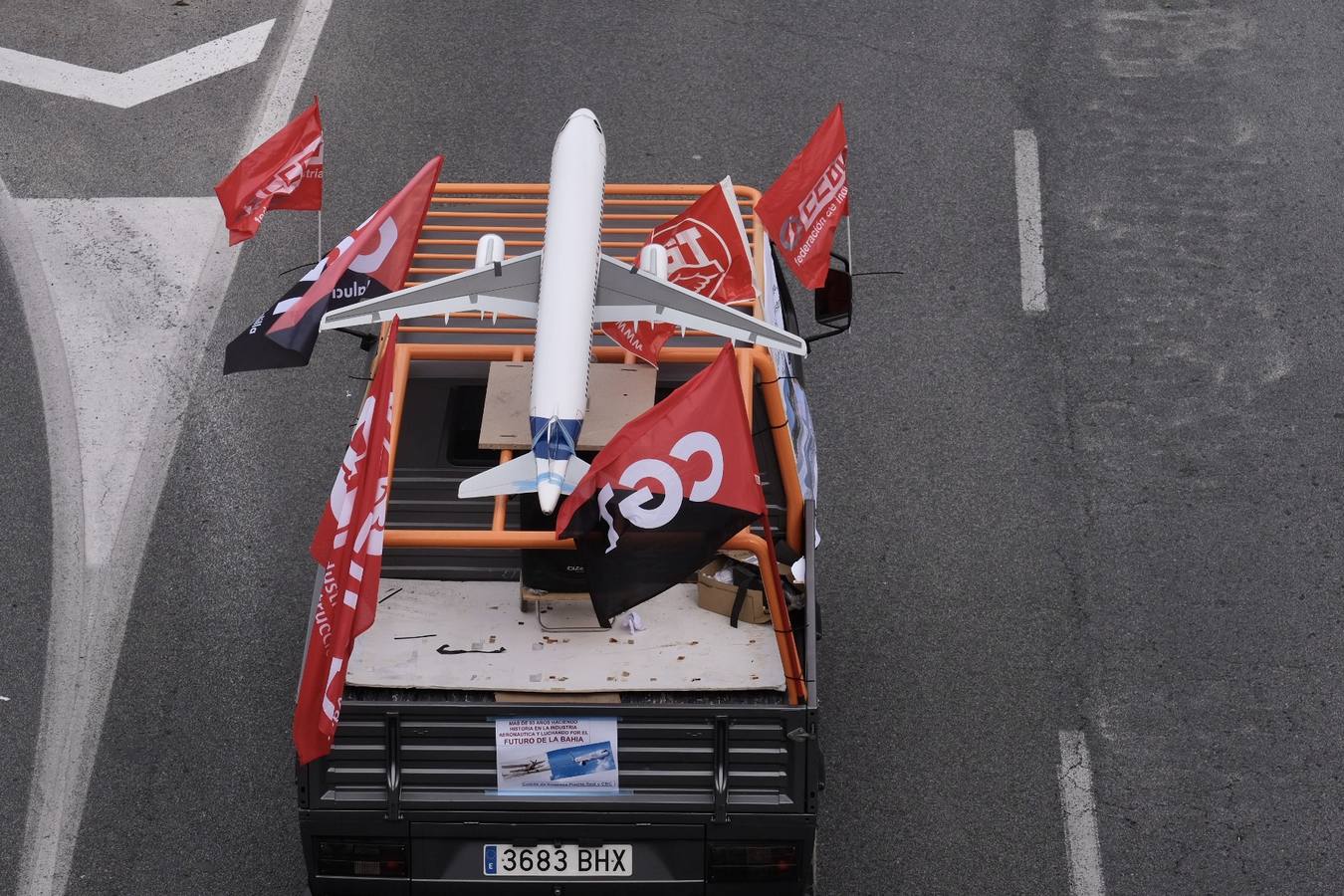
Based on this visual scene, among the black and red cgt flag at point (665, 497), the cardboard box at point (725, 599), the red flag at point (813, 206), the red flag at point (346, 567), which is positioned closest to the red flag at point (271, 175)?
the red flag at point (346, 567)

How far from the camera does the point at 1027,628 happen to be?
968 centimetres

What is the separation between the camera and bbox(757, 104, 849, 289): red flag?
28.2ft

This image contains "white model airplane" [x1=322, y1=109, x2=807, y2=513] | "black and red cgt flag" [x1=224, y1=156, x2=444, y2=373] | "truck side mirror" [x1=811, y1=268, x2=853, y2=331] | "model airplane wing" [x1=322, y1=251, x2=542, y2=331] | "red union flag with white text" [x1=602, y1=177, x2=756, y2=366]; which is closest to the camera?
"white model airplane" [x1=322, y1=109, x2=807, y2=513]

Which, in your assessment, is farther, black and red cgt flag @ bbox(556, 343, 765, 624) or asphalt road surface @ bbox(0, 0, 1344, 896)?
asphalt road surface @ bbox(0, 0, 1344, 896)

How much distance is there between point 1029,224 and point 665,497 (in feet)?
21.7

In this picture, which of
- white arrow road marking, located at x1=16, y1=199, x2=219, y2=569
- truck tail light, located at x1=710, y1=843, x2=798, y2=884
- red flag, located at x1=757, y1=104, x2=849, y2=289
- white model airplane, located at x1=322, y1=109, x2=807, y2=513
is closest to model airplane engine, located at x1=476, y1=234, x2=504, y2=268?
white model airplane, located at x1=322, y1=109, x2=807, y2=513

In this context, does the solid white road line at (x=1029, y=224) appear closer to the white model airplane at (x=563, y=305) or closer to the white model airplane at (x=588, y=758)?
the white model airplane at (x=563, y=305)

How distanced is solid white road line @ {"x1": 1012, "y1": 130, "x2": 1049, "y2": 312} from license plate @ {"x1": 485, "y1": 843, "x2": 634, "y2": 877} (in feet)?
19.8

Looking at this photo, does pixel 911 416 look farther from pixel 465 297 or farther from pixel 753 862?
pixel 753 862

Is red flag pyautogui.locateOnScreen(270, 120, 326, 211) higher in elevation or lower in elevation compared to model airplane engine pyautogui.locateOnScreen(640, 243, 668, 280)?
→ higher

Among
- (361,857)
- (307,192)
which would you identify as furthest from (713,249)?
(361,857)

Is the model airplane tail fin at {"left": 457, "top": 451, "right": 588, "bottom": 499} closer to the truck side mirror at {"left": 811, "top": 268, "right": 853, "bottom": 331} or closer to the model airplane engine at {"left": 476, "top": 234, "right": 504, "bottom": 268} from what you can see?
the model airplane engine at {"left": 476, "top": 234, "right": 504, "bottom": 268}

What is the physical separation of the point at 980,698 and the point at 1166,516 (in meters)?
1.99

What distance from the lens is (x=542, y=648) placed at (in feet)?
23.2
